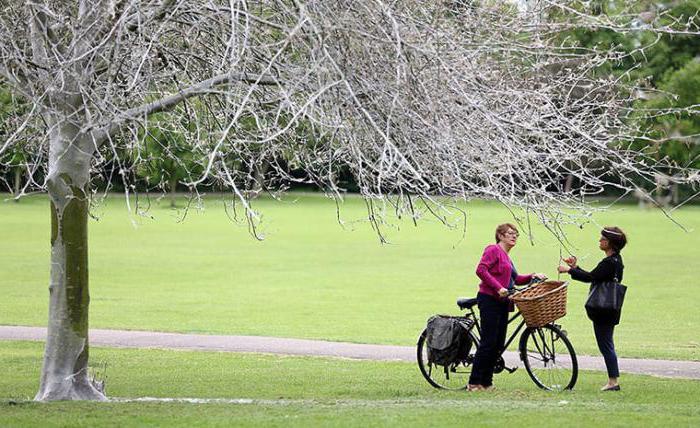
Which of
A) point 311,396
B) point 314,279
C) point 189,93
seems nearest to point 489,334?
point 311,396

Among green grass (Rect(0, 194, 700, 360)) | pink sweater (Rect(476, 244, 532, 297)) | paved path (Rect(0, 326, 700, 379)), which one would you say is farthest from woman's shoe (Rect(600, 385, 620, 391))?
paved path (Rect(0, 326, 700, 379))

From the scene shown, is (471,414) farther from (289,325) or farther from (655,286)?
(655,286)

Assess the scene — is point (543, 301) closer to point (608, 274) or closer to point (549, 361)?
point (608, 274)

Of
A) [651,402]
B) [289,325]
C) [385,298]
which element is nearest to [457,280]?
[385,298]

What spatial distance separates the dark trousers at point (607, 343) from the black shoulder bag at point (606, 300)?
0.31ft

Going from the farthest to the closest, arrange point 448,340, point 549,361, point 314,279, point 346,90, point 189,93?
point 314,279
point 549,361
point 448,340
point 189,93
point 346,90

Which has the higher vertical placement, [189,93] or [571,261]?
[189,93]

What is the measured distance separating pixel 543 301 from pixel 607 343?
1.01 m

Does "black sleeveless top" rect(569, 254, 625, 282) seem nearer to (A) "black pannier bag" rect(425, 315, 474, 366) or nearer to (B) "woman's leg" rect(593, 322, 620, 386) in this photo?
(B) "woman's leg" rect(593, 322, 620, 386)

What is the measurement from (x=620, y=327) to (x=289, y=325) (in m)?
5.87

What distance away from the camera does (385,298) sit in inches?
1080

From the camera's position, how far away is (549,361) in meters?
13.1

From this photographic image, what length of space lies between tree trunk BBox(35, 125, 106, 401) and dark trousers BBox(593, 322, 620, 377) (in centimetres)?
507

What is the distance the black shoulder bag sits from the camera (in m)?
12.4
